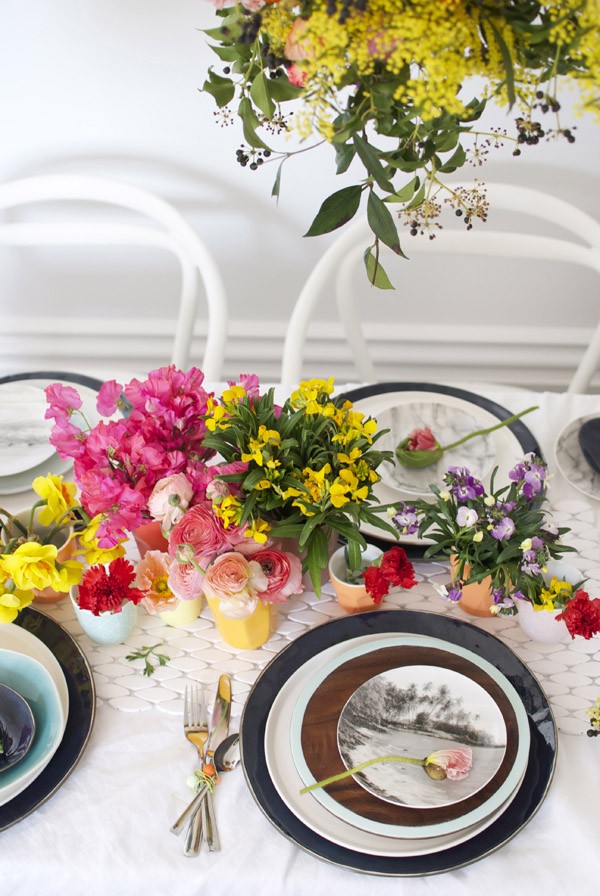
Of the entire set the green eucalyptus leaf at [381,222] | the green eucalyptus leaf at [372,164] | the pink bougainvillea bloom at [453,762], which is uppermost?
the green eucalyptus leaf at [372,164]

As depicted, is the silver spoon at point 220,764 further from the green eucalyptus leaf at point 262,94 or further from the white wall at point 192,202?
the white wall at point 192,202

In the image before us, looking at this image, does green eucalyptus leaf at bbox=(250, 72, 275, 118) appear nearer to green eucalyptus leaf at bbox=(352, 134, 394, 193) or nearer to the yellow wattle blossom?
green eucalyptus leaf at bbox=(352, 134, 394, 193)

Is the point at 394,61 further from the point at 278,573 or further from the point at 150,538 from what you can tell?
the point at 150,538

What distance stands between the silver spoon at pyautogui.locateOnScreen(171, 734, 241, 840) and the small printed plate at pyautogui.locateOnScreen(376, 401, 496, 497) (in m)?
0.38

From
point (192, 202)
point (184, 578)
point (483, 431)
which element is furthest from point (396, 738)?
point (192, 202)

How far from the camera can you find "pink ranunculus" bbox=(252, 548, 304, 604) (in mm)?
742

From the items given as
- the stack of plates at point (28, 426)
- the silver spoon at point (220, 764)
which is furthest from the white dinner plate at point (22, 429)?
the silver spoon at point (220, 764)

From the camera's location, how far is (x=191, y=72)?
4.32 feet

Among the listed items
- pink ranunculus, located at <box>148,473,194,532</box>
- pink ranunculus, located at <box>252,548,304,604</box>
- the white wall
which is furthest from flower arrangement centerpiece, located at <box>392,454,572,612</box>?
the white wall

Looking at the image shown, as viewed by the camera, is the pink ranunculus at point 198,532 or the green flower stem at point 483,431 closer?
the pink ranunculus at point 198,532

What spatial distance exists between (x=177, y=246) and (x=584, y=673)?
933 mm

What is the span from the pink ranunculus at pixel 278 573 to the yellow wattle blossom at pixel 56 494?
0.21 meters

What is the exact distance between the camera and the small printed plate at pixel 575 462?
997 millimetres

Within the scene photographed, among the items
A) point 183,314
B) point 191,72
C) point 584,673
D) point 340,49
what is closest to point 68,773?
point 584,673
